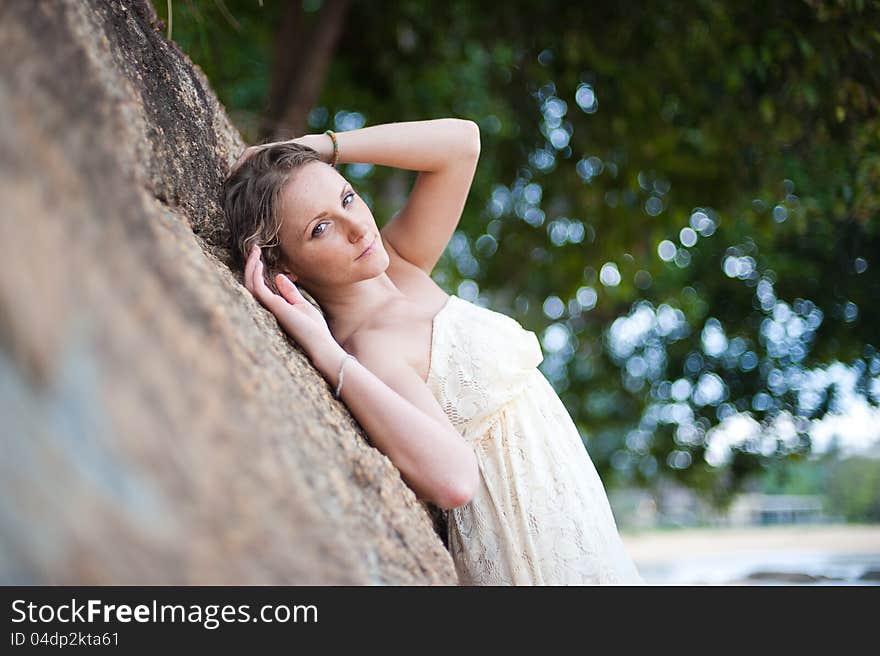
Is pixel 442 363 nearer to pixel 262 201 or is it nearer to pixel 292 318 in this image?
pixel 292 318

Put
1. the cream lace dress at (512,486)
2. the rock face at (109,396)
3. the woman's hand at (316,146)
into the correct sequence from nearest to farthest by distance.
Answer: the rock face at (109,396)
the cream lace dress at (512,486)
the woman's hand at (316,146)

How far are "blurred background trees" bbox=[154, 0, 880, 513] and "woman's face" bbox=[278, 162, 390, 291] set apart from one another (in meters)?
1.65

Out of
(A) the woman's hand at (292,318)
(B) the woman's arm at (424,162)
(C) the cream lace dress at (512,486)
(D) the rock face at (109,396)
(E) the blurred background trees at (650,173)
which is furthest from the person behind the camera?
(E) the blurred background trees at (650,173)

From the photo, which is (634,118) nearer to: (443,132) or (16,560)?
(443,132)

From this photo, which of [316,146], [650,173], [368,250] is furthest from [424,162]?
[650,173]

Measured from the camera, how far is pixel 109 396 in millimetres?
1078

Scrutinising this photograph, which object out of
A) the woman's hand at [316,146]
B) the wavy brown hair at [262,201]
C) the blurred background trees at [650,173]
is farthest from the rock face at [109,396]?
the blurred background trees at [650,173]

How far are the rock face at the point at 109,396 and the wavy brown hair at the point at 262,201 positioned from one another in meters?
0.94

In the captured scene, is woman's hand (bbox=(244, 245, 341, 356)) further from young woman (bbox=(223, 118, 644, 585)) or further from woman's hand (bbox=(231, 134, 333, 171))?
woman's hand (bbox=(231, 134, 333, 171))

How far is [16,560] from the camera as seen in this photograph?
1.01 metres

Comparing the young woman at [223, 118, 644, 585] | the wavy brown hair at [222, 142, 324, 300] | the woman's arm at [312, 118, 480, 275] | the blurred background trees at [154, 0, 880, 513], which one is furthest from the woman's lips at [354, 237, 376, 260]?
the blurred background trees at [154, 0, 880, 513]

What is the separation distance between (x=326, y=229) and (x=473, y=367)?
2.04 feet

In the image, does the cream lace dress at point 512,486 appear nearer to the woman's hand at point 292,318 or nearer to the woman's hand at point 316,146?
the woman's hand at point 292,318

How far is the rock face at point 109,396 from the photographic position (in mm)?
1026
